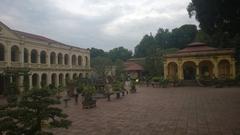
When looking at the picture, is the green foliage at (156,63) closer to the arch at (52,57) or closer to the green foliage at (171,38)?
the green foliage at (171,38)

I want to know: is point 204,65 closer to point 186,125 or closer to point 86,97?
point 86,97

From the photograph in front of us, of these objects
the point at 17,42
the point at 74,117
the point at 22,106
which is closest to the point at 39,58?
the point at 17,42

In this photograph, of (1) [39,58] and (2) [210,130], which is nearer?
(2) [210,130]

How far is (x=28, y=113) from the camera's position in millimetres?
5012

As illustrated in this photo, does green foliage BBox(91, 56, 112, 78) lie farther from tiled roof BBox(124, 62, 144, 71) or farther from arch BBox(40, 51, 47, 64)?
arch BBox(40, 51, 47, 64)

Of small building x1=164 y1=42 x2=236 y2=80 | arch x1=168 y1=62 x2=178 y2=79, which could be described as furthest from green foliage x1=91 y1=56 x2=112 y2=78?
small building x1=164 y1=42 x2=236 y2=80

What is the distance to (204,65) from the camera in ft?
130

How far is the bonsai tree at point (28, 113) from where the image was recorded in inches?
192

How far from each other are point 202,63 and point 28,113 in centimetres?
3779

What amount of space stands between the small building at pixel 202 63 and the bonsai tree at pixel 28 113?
107 feet

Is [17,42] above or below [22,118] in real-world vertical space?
above

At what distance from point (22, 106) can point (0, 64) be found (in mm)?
22659

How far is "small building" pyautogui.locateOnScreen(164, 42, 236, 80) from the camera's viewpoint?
34.8 meters

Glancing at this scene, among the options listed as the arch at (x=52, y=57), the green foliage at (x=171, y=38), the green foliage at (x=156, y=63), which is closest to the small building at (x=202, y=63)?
the green foliage at (x=156, y=63)
